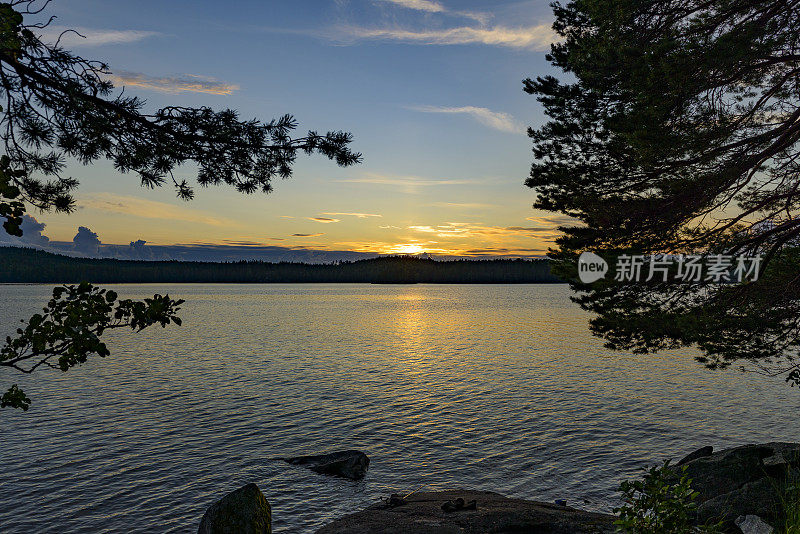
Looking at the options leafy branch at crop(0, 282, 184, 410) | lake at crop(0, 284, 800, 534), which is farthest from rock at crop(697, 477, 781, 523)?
leafy branch at crop(0, 282, 184, 410)

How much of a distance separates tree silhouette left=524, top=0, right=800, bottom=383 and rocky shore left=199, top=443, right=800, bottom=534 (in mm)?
3133

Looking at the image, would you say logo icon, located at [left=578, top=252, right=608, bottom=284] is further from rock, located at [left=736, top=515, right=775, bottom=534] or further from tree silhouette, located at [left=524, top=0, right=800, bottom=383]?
rock, located at [left=736, top=515, right=775, bottom=534]

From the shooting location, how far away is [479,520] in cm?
1049

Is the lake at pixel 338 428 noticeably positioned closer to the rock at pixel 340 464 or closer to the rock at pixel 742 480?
the rock at pixel 340 464

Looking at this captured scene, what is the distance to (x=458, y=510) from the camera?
38.0 feet

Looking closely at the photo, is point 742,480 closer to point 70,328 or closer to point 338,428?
point 70,328

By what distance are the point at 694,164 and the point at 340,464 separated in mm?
15449

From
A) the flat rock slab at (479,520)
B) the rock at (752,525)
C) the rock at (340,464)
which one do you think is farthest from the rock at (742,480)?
the rock at (340,464)

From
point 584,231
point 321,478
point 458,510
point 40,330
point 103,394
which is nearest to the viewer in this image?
point 40,330

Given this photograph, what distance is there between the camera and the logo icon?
1918 centimetres

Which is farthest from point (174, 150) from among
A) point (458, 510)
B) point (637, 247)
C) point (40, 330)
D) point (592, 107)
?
point (592, 107)

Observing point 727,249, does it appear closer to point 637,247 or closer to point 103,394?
point 637,247

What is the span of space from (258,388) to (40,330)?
29740 mm

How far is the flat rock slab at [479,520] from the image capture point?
32.4 ft
